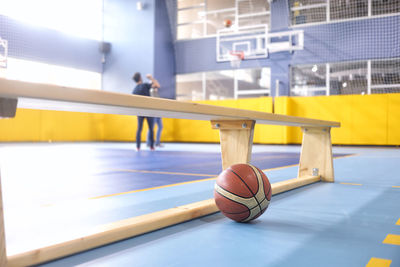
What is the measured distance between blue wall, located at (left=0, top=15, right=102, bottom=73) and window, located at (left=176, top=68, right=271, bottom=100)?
3.86 m

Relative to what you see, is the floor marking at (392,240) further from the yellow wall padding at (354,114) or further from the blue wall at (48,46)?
the blue wall at (48,46)

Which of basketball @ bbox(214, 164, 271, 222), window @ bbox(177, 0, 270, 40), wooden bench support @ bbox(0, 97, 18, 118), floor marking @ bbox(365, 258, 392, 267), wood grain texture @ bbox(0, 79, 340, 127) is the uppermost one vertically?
window @ bbox(177, 0, 270, 40)

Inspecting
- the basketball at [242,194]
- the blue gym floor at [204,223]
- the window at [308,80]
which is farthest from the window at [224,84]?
the basketball at [242,194]

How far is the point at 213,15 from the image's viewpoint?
49.0 ft

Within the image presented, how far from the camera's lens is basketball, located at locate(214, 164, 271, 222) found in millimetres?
1916

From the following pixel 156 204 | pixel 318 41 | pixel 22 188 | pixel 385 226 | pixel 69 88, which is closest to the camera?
pixel 69 88

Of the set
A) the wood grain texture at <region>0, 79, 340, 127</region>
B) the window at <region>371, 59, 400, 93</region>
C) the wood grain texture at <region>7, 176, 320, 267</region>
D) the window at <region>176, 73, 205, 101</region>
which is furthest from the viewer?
the window at <region>176, 73, 205, 101</region>

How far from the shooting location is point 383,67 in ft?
39.4

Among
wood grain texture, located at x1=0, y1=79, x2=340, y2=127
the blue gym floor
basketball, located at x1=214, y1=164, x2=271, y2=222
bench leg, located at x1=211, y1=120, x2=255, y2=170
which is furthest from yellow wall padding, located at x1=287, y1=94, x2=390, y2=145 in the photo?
wood grain texture, located at x1=0, y1=79, x2=340, y2=127

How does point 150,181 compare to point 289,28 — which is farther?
point 289,28

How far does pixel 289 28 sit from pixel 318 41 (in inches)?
47.3

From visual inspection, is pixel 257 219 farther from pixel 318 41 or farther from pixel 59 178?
pixel 318 41

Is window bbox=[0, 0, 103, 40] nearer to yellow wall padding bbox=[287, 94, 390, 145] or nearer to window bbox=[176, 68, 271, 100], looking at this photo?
window bbox=[176, 68, 271, 100]

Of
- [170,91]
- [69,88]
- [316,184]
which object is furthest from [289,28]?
[69,88]
